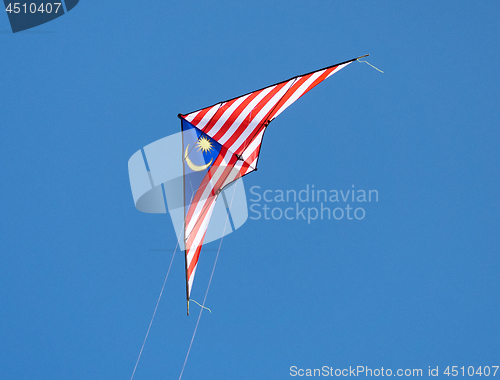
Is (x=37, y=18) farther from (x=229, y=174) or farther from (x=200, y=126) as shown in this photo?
(x=229, y=174)

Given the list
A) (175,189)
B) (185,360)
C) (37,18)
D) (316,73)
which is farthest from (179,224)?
(37,18)

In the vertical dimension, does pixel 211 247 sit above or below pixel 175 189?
below

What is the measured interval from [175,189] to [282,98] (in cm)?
166

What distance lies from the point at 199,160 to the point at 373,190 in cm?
243

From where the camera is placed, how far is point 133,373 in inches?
192

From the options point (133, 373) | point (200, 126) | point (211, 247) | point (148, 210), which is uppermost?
point (200, 126)

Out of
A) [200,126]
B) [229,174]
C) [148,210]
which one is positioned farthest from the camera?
[148,210]

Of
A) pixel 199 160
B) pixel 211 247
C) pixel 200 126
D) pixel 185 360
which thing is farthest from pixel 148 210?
pixel 185 360

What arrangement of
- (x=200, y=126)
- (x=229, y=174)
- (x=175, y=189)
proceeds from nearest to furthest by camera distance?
(x=200, y=126) → (x=229, y=174) → (x=175, y=189)

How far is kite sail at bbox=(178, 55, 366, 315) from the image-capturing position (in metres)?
3.50

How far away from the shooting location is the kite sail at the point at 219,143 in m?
3.50

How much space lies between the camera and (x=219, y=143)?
3.74m

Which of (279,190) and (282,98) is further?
(279,190)

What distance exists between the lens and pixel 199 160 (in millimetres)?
3789
